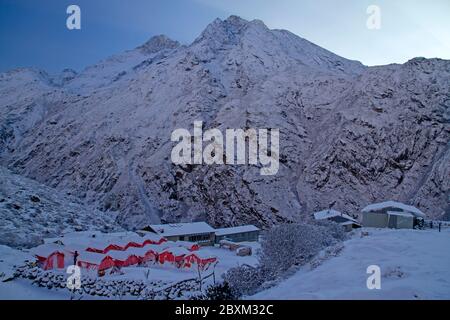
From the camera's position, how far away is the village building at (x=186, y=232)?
42031 mm

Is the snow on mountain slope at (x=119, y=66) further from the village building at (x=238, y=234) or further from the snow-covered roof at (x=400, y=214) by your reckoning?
the snow-covered roof at (x=400, y=214)

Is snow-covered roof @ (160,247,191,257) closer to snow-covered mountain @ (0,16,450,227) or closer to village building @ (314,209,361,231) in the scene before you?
village building @ (314,209,361,231)

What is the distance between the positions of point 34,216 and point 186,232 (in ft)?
56.2

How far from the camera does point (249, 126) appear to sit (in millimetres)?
61969

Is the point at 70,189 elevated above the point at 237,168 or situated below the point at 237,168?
below

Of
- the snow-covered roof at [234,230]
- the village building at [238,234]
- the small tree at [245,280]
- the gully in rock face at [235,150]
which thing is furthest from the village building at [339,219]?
the small tree at [245,280]

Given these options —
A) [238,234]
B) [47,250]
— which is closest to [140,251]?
[47,250]

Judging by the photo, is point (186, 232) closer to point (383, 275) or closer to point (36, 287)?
point (36, 287)

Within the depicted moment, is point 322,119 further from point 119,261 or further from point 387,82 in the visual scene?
point 119,261

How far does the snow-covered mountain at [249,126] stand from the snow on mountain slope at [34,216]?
417 inches

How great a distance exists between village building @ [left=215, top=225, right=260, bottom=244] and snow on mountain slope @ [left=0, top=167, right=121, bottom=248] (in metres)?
14.1

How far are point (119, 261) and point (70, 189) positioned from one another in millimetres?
45489
